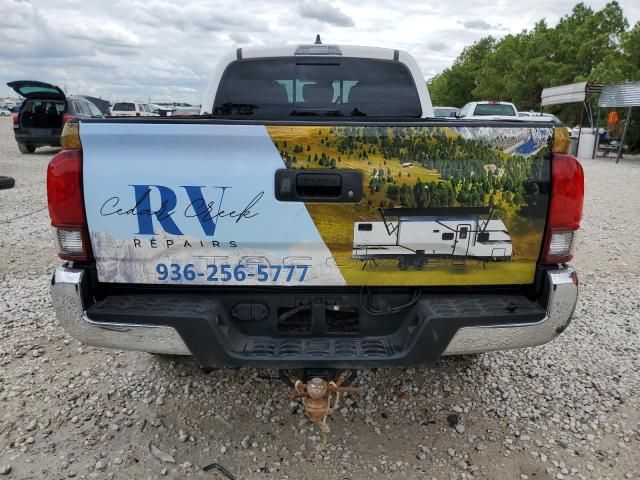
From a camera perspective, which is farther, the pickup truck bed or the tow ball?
the tow ball

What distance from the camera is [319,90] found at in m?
4.30

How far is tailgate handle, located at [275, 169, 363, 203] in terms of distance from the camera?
219 centimetres

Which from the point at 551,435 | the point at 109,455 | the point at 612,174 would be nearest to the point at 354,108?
the point at 551,435

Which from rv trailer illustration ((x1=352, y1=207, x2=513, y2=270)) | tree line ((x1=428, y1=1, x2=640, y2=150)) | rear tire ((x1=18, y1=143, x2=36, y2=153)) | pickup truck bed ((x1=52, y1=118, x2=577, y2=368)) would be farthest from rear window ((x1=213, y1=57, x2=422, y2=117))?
tree line ((x1=428, y1=1, x2=640, y2=150))

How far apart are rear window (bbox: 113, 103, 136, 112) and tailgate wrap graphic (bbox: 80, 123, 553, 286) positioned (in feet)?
78.2

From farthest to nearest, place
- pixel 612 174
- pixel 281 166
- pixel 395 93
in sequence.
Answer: pixel 612 174 → pixel 395 93 → pixel 281 166

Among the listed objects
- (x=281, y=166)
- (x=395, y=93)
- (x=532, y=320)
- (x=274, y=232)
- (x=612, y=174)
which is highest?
(x=395, y=93)

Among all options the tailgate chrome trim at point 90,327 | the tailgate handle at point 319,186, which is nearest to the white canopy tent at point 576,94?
the tailgate handle at point 319,186

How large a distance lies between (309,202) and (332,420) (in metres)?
1.44

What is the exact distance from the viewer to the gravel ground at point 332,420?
257cm

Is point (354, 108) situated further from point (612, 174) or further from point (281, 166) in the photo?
point (612, 174)

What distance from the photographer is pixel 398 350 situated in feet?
7.59

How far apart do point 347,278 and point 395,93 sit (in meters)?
2.49

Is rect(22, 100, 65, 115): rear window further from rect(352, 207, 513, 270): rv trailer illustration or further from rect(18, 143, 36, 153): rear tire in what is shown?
rect(352, 207, 513, 270): rv trailer illustration
